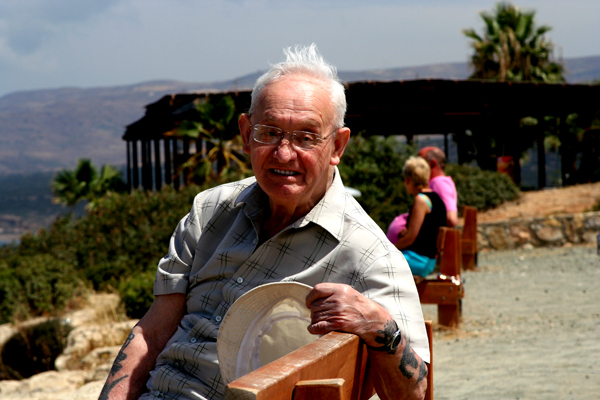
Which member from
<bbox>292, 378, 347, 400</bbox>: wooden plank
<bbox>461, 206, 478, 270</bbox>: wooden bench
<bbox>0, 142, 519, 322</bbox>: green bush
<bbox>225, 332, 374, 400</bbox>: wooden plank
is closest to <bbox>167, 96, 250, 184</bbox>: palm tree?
<bbox>0, 142, 519, 322</bbox>: green bush

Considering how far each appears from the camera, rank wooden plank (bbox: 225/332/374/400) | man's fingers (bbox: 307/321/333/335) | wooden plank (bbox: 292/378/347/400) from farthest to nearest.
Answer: man's fingers (bbox: 307/321/333/335)
wooden plank (bbox: 292/378/347/400)
wooden plank (bbox: 225/332/374/400)

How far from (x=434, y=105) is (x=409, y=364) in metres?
18.8

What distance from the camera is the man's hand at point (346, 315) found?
5.56 feet

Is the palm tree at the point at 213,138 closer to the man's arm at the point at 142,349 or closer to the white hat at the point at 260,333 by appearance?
the man's arm at the point at 142,349

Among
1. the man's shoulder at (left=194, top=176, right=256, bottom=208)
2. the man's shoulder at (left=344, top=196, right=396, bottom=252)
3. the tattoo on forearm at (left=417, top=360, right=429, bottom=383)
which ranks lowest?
the tattoo on forearm at (left=417, top=360, right=429, bottom=383)

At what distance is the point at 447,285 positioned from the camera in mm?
6129

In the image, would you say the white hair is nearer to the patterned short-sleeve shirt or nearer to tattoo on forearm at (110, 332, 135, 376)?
the patterned short-sleeve shirt

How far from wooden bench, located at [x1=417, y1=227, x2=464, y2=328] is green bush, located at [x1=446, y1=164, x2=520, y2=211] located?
9.06 meters

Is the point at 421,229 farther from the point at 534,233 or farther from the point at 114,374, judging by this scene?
the point at 534,233

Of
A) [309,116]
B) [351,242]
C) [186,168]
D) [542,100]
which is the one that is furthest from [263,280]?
[542,100]

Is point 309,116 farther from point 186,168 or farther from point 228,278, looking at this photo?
point 186,168

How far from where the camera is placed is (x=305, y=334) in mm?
1880

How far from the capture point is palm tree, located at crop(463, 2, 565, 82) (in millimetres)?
29172

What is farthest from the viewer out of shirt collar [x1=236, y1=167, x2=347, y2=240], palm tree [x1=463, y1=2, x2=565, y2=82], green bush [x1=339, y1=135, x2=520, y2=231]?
palm tree [x1=463, y1=2, x2=565, y2=82]
